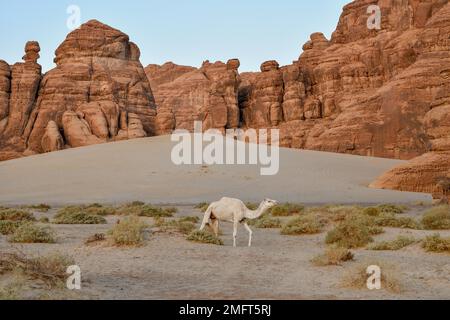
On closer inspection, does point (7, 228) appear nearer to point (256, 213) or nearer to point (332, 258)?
point (256, 213)

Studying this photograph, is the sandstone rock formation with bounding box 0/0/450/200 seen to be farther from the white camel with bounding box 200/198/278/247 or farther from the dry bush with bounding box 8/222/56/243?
the dry bush with bounding box 8/222/56/243

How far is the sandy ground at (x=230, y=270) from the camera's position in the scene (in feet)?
22.6

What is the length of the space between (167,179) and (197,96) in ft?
300

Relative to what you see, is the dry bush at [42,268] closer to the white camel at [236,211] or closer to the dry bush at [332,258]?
the white camel at [236,211]

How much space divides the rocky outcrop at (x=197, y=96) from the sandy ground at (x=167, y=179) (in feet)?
65.8

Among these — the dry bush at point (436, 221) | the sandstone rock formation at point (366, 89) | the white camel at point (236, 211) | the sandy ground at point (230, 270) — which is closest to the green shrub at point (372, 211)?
the dry bush at point (436, 221)

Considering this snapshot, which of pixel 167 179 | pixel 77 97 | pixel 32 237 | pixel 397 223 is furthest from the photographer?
pixel 77 97

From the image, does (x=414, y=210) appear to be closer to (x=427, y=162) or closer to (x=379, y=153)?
(x=427, y=162)

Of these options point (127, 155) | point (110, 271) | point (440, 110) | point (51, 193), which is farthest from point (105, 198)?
point (110, 271)

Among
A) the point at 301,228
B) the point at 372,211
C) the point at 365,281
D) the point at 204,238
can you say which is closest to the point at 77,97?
the point at 372,211

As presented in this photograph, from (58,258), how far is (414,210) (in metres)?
21.1

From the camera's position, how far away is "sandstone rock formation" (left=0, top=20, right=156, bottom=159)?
63469 mm

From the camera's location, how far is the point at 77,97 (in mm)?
65938

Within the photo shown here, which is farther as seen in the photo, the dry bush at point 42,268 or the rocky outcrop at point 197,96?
the rocky outcrop at point 197,96
